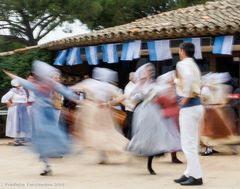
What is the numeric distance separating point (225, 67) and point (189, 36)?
1.39 meters

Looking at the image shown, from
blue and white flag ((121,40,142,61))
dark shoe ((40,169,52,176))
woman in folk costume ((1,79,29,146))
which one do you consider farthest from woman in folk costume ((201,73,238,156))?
woman in folk costume ((1,79,29,146))

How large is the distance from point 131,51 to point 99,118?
4589 mm

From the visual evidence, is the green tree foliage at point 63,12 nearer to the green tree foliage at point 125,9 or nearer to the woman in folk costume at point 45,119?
the green tree foliage at point 125,9

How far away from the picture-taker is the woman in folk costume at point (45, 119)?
8.30m

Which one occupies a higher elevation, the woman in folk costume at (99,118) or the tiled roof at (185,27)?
the tiled roof at (185,27)

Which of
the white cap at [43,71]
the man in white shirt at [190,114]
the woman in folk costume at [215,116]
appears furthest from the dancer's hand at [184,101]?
the woman in folk costume at [215,116]

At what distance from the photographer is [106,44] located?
1491 cm

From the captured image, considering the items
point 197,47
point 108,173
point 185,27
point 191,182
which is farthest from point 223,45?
point 191,182

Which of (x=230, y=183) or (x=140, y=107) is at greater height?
(x=140, y=107)

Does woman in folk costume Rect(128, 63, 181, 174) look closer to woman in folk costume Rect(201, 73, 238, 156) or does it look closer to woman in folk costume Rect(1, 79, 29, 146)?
woman in folk costume Rect(201, 73, 238, 156)

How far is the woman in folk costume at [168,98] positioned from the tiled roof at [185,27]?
9.81ft

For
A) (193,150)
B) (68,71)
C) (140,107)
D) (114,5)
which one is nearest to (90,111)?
(140,107)

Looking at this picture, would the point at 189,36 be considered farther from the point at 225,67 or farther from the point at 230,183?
the point at 230,183

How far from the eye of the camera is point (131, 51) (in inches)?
555
